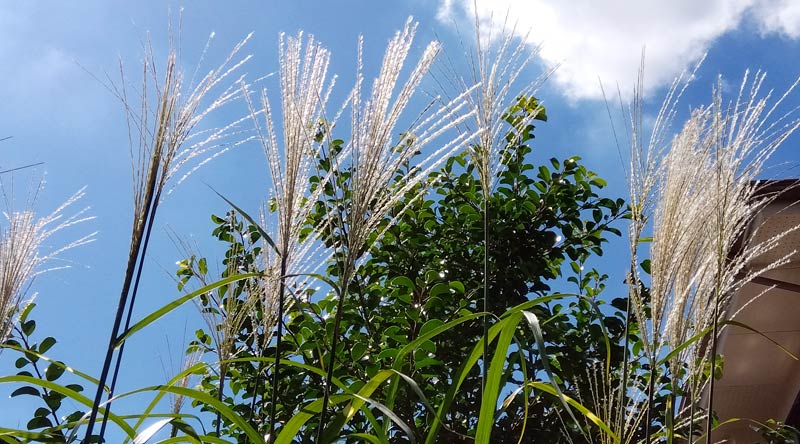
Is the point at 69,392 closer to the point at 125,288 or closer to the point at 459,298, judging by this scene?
the point at 125,288

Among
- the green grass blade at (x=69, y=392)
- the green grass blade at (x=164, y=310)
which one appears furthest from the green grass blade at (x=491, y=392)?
the green grass blade at (x=69, y=392)

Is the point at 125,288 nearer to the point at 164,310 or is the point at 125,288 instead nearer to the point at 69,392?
the point at 164,310

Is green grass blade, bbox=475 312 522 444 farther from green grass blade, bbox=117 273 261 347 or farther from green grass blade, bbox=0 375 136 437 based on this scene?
green grass blade, bbox=0 375 136 437

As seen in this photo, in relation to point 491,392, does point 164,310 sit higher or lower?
higher

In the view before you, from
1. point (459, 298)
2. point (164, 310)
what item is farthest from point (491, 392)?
point (459, 298)

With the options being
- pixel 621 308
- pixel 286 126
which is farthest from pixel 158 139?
pixel 621 308

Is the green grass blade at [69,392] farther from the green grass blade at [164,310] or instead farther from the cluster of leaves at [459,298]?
the cluster of leaves at [459,298]

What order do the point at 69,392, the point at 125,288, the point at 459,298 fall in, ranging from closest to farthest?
1. the point at 125,288
2. the point at 69,392
3. the point at 459,298

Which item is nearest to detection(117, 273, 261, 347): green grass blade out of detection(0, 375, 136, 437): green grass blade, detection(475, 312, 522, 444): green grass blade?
detection(0, 375, 136, 437): green grass blade

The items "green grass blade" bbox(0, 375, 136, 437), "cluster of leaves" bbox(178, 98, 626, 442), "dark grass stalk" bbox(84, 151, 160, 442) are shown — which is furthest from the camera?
"cluster of leaves" bbox(178, 98, 626, 442)

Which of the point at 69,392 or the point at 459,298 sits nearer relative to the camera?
the point at 69,392

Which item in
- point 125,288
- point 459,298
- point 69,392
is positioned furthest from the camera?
point 459,298

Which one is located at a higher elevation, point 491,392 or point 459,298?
point 459,298

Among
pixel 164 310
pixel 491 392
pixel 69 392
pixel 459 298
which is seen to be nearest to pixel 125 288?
pixel 164 310
